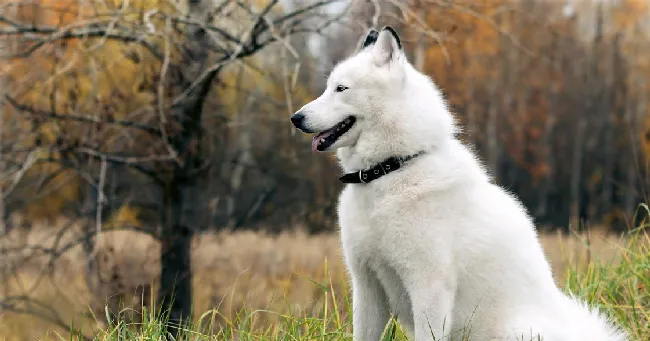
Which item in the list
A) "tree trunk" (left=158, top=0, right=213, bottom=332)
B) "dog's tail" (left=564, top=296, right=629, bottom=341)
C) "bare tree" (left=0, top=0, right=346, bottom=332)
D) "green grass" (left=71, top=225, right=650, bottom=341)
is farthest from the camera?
"tree trunk" (left=158, top=0, right=213, bottom=332)

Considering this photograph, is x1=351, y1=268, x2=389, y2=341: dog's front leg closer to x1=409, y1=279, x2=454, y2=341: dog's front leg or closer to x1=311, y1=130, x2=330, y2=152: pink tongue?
x1=409, y1=279, x2=454, y2=341: dog's front leg

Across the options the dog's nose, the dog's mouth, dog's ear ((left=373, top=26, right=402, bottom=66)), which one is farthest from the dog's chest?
dog's ear ((left=373, top=26, right=402, bottom=66))

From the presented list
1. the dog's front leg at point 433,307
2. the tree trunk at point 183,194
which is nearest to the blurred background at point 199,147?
the tree trunk at point 183,194

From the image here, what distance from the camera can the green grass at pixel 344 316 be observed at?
139 inches

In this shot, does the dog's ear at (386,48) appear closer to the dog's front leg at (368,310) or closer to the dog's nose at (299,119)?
the dog's nose at (299,119)

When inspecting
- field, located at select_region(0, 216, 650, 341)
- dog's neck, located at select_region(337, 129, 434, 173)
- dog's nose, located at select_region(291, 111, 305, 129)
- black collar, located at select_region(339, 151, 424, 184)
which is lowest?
field, located at select_region(0, 216, 650, 341)

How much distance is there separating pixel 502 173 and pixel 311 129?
22.9 m

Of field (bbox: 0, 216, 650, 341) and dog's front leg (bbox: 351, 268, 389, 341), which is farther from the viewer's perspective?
field (bbox: 0, 216, 650, 341)

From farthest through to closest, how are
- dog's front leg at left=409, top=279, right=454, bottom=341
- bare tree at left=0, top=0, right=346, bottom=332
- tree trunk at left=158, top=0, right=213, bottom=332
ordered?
tree trunk at left=158, top=0, right=213, bottom=332 < bare tree at left=0, top=0, right=346, bottom=332 < dog's front leg at left=409, top=279, right=454, bottom=341

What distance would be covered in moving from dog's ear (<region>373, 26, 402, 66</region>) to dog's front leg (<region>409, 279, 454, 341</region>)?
1.03m

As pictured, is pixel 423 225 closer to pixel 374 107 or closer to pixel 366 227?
pixel 366 227

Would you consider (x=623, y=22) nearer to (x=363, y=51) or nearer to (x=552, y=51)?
(x=552, y=51)

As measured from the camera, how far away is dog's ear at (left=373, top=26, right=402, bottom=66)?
3344 millimetres

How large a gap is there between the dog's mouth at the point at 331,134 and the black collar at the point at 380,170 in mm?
173
